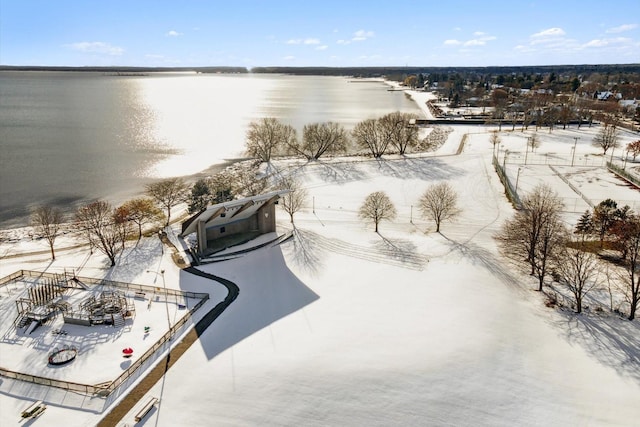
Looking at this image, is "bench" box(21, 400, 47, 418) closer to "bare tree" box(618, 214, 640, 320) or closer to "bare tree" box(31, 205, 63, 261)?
"bare tree" box(31, 205, 63, 261)

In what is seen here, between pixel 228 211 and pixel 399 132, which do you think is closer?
pixel 228 211

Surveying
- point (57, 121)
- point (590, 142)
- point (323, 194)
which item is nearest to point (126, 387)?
point (323, 194)

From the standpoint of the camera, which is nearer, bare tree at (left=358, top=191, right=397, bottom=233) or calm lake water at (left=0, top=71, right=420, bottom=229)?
bare tree at (left=358, top=191, right=397, bottom=233)

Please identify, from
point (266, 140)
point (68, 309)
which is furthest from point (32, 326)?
point (266, 140)

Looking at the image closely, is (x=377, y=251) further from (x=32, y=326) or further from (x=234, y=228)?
(x=32, y=326)

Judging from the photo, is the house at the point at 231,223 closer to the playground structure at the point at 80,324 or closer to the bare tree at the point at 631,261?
the playground structure at the point at 80,324

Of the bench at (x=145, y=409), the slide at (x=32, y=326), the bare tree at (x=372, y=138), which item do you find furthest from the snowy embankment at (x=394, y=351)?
the bare tree at (x=372, y=138)

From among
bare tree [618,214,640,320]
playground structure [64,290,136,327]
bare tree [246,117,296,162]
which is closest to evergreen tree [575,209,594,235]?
bare tree [618,214,640,320]
